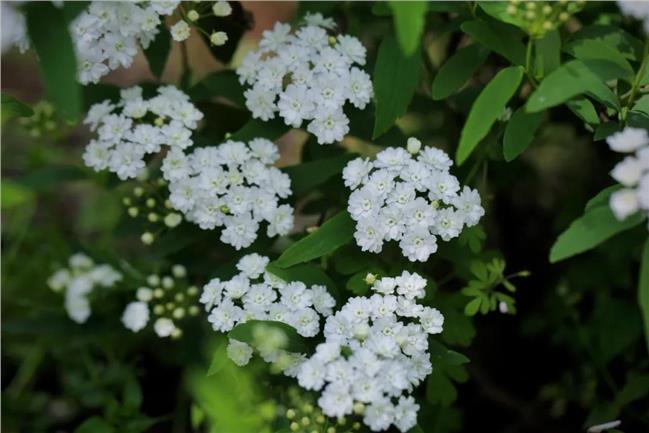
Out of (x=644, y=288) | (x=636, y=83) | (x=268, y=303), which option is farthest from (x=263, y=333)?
(x=636, y=83)

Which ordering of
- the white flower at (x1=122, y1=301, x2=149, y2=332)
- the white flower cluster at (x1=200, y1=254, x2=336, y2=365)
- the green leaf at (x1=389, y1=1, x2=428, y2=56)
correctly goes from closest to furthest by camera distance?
the green leaf at (x1=389, y1=1, x2=428, y2=56)
the white flower cluster at (x1=200, y1=254, x2=336, y2=365)
the white flower at (x1=122, y1=301, x2=149, y2=332)

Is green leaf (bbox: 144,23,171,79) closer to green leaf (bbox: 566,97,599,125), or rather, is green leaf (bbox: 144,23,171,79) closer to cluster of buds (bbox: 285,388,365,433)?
cluster of buds (bbox: 285,388,365,433)

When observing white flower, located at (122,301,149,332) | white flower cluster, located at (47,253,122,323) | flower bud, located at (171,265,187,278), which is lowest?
white flower cluster, located at (47,253,122,323)

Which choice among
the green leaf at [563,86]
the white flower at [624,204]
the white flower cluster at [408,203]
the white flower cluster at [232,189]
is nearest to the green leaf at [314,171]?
the white flower cluster at [232,189]

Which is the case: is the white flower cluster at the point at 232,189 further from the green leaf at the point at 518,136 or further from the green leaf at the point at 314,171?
the green leaf at the point at 518,136

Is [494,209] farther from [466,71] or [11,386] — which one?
[11,386]

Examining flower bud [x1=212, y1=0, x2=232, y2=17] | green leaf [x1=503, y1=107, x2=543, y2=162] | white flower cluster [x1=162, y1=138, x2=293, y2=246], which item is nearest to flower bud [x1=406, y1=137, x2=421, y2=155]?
green leaf [x1=503, y1=107, x2=543, y2=162]

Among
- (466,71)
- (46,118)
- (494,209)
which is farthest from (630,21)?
(46,118)

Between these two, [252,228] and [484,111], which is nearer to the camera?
[484,111]
